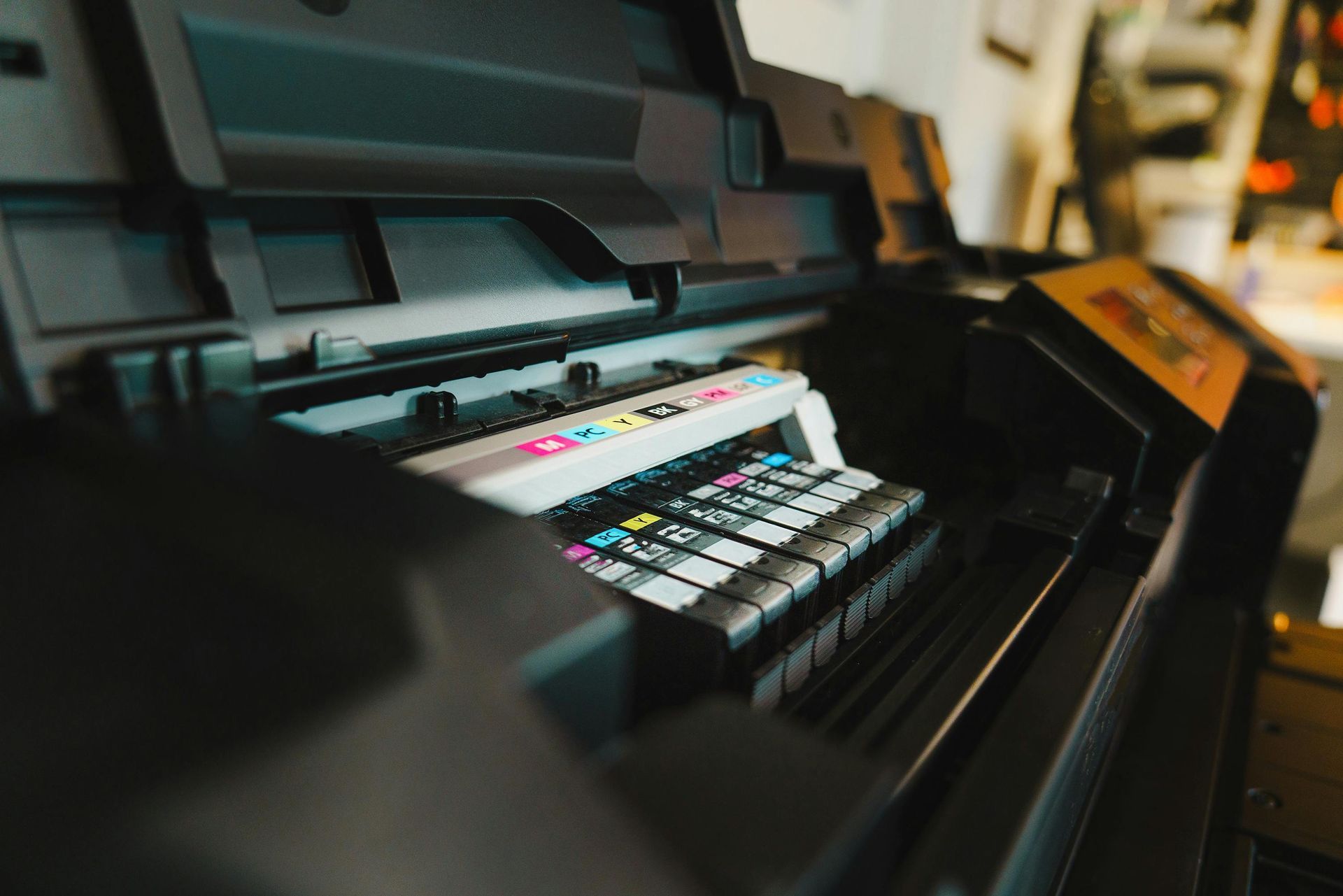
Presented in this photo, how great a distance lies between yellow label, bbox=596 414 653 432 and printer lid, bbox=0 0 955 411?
85mm

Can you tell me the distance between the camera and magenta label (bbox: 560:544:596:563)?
1.72 feet

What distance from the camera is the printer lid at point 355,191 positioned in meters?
0.42

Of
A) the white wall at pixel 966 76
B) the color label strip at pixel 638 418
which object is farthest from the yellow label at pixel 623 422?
the white wall at pixel 966 76

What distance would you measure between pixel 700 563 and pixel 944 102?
1.72 metres

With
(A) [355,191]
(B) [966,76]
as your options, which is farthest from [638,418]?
(B) [966,76]

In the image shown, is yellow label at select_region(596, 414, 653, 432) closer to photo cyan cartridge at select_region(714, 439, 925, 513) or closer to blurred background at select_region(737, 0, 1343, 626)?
photo cyan cartridge at select_region(714, 439, 925, 513)

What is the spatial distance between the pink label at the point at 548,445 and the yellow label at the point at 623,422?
46mm

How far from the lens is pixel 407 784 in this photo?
271 mm

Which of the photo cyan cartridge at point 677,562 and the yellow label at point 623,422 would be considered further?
the yellow label at point 623,422

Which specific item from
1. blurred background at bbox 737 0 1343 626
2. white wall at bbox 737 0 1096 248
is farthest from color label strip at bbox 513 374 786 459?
blurred background at bbox 737 0 1343 626

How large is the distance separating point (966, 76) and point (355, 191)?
1.85 metres

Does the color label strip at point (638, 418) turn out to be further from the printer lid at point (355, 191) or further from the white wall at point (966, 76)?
the white wall at point (966, 76)

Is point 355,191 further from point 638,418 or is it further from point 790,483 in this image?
point 790,483

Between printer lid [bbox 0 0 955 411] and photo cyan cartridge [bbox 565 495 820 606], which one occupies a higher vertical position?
printer lid [bbox 0 0 955 411]
